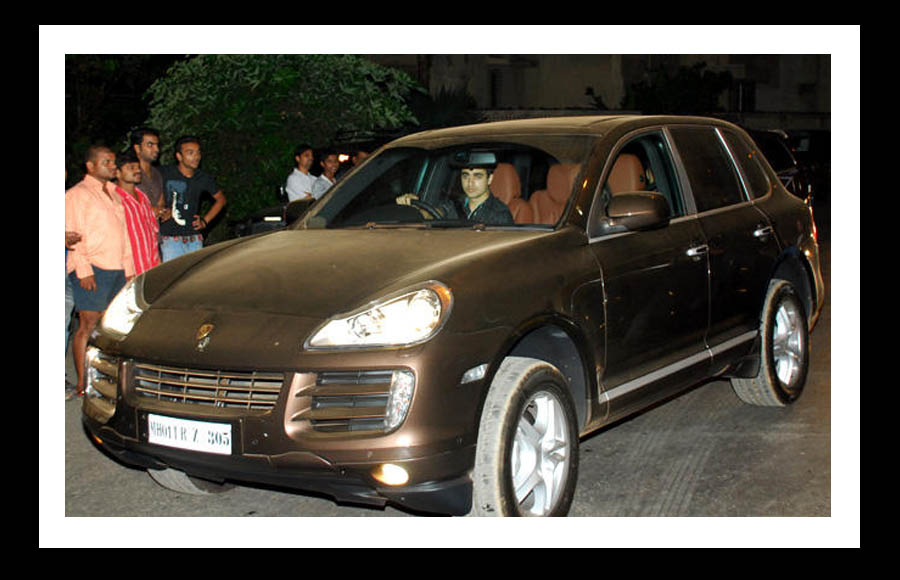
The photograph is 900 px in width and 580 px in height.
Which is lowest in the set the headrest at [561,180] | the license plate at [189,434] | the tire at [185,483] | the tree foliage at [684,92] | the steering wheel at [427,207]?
the tire at [185,483]

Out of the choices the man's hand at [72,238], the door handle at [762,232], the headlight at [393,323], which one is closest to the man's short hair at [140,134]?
the man's hand at [72,238]

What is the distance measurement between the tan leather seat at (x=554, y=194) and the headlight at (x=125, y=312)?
1.87m

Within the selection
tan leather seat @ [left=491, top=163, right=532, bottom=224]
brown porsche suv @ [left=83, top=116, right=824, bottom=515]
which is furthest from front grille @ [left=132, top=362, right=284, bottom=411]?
tan leather seat @ [left=491, top=163, right=532, bottom=224]

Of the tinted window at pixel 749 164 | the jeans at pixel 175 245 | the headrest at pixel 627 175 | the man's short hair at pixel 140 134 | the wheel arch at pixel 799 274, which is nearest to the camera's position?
the headrest at pixel 627 175

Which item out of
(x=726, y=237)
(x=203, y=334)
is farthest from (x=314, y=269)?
(x=726, y=237)

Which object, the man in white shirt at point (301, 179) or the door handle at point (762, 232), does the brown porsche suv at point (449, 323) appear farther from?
the man in white shirt at point (301, 179)

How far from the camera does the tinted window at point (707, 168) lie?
571cm

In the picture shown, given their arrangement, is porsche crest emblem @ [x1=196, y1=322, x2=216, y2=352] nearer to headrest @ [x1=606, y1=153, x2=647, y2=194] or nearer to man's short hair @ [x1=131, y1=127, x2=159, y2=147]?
headrest @ [x1=606, y1=153, x2=647, y2=194]

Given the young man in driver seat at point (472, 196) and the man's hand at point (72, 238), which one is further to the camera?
the man's hand at point (72, 238)

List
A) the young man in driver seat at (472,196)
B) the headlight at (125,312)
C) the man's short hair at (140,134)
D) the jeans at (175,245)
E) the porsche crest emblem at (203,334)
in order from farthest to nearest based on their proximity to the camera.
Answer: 1. the jeans at (175,245)
2. the man's short hair at (140,134)
3. the young man in driver seat at (472,196)
4. the headlight at (125,312)
5. the porsche crest emblem at (203,334)

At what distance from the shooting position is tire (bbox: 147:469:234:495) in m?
4.96

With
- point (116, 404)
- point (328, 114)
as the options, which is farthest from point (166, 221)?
point (328, 114)

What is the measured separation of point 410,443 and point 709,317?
2395mm

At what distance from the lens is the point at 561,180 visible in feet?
16.7
